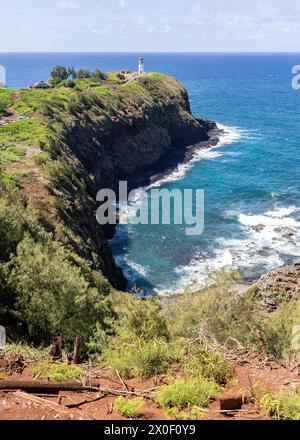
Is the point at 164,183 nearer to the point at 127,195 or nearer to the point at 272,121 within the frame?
the point at 127,195

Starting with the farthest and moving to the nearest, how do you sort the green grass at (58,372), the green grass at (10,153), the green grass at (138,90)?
1. the green grass at (138,90)
2. the green grass at (10,153)
3. the green grass at (58,372)

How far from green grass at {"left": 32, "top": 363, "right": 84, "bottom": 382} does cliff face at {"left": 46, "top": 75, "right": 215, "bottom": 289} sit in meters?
24.3

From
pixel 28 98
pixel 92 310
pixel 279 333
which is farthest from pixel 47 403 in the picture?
pixel 28 98

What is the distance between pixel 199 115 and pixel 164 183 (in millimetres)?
63550

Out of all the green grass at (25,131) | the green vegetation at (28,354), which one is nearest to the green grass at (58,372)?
the green vegetation at (28,354)

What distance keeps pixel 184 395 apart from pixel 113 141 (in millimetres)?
73669

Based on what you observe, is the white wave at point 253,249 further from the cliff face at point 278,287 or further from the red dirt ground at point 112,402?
the red dirt ground at point 112,402

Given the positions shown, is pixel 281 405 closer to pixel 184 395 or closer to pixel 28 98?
pixel 184 395

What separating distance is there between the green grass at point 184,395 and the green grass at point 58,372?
273 centimetres

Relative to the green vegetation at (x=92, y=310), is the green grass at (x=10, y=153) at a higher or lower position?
higher

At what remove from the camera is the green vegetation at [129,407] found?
10461mm

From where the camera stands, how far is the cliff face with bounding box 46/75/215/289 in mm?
46812

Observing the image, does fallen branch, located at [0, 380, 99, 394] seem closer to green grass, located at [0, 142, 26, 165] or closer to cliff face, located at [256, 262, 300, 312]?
cliff face, located at [256, 262, 300, 312]

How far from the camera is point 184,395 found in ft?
36.0
